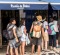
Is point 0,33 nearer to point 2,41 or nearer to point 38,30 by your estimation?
point 2,41

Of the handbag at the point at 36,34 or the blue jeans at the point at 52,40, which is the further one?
the blue jeans at the point at 52,40

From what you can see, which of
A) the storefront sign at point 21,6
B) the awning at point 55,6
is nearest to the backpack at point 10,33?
the storefront sign at point 21,6

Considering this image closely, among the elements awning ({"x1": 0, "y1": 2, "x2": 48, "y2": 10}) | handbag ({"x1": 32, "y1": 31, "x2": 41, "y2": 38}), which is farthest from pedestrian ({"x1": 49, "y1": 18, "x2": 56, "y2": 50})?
handbag ({"x1": 32, "y1": 31, "x2": 41, "y2": 38})

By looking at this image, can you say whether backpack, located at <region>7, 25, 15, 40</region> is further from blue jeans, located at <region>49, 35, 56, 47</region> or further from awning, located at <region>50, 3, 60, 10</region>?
blue jeans, located at <region>49, 35, 56, 47</region>

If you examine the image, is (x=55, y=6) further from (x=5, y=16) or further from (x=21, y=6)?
(x=5, y=16)

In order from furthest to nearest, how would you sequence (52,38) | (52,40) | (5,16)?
1. (5,16)
2. (52,40)
3. (52,38)

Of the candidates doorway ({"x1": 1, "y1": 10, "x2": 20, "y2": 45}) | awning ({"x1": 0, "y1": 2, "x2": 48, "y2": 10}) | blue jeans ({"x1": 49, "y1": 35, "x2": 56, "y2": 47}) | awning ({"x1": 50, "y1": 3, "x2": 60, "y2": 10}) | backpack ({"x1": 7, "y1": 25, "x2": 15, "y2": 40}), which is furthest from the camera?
doorway ({"x1": 1, "y1": 10, "x2": 20, "y2": 45})

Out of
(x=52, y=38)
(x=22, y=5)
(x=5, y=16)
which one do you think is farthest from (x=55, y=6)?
(x=5, y=16)

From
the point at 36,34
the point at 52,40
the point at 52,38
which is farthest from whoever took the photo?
the point at 52,40

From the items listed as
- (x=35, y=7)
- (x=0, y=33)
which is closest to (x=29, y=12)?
(x=0, y=33)

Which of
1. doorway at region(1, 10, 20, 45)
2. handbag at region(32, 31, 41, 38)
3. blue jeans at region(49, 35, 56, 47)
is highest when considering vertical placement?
doorway at region(1, 10, 20, 45)

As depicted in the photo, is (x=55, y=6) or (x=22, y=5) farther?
(x=55, y=6)

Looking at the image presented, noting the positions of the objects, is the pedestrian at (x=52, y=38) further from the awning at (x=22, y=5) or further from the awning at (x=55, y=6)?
the awning at (x=22, y=5)

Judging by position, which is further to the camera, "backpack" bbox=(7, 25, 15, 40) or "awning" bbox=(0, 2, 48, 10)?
"awning" bbox=(0, 2, 48, 10)
